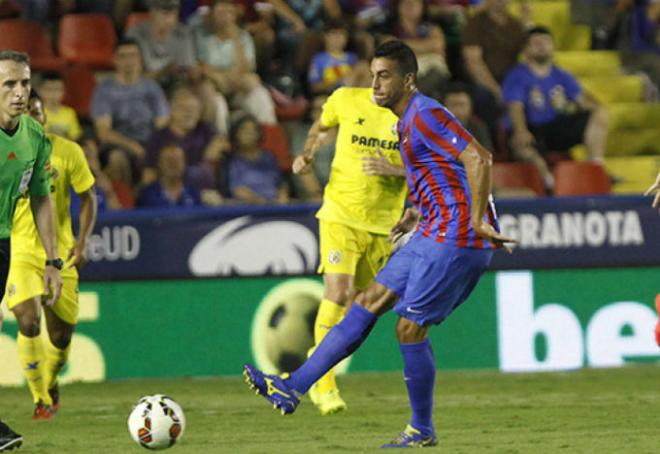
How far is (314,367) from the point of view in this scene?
8164mm

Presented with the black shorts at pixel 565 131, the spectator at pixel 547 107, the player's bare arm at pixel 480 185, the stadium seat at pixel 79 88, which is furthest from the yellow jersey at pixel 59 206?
the black shorts at pixel 565 131

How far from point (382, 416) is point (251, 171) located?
4.47 meters

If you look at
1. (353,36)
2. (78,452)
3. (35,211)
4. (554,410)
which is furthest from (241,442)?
(353,36)

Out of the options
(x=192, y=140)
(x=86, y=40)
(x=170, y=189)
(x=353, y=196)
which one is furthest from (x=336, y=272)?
(x=86, y=40)

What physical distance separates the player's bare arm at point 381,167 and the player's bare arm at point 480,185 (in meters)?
2.48

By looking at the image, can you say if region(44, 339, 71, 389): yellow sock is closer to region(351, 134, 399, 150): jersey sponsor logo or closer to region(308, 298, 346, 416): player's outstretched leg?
region(308, 298, 346, 416): player's outstretched leg

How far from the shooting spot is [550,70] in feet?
51.6

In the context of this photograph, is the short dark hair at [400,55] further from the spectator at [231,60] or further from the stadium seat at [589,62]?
the stadium seat at [589,62]

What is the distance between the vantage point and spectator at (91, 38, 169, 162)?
14.4 m

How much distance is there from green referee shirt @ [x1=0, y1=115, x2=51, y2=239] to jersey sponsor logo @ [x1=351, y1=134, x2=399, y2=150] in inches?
101

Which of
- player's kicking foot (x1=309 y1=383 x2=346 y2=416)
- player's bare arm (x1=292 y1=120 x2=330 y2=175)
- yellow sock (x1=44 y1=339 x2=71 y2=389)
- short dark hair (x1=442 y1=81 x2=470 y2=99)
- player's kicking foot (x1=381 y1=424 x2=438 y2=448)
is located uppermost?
player's bare arm (x1=292 y1=120 x2=330 y2=175)

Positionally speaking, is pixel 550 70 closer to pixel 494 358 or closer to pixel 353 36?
pixel 353 36

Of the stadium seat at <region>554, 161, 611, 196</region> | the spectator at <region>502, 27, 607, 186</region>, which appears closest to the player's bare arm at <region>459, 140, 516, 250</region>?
the stadium seat at <region>554, 161, 611, 196</region>

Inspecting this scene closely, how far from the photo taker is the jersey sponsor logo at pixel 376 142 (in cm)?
1038
